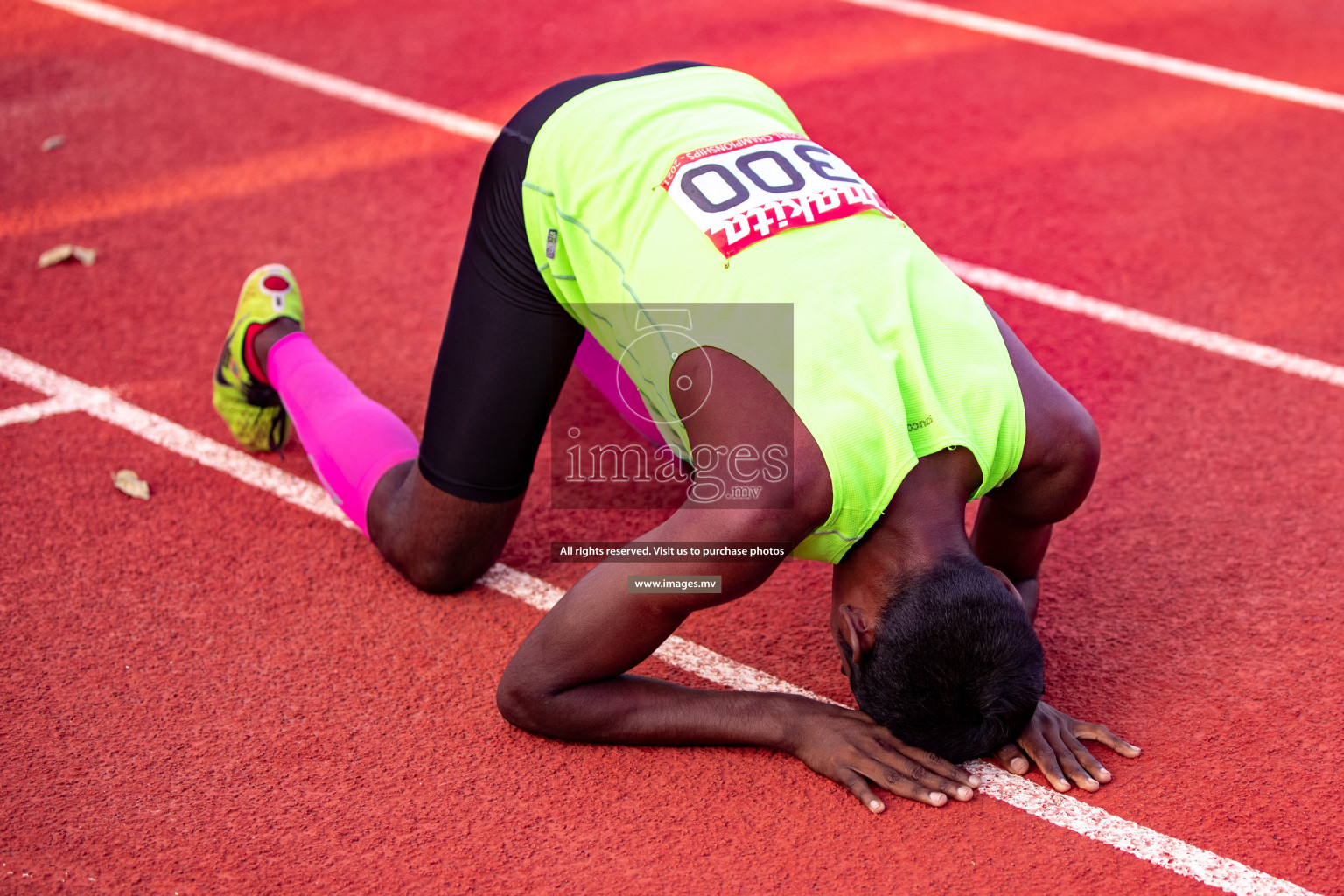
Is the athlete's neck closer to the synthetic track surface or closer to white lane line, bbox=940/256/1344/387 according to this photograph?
the synthetic track surface

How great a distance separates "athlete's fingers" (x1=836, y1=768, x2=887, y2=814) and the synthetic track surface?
0.22 ft

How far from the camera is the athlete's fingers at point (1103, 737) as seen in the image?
262 centimetres

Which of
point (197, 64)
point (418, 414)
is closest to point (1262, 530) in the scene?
point (418, 414)

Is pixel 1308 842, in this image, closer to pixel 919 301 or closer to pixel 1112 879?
pixel 1112 879

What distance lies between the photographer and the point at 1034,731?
2590 millimetres

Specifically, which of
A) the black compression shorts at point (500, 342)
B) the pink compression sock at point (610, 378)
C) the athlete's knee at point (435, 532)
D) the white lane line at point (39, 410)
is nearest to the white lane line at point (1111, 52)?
the pink compression sock at point (610, 378)

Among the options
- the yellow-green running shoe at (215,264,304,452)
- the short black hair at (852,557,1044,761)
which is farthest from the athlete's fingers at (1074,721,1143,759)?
the yellow-green running shoe at (215,264,304,452)

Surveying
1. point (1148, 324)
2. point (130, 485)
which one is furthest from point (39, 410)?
point (1148, 324)

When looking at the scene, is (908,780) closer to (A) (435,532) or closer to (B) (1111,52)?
(A) (435,532)

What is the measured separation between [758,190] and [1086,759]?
1436 mm

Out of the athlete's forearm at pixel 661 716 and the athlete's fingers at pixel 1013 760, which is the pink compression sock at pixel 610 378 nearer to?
the athlete's forearm at pixel 661 716

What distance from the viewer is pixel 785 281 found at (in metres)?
2.28

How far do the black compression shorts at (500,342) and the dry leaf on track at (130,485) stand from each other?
112cm

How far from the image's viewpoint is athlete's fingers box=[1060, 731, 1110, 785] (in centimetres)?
255
